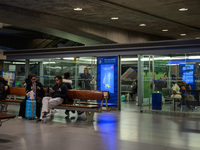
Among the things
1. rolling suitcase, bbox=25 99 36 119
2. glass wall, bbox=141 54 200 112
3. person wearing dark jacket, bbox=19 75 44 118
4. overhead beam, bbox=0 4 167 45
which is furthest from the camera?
overhead beam, bbox=0 4 167 45

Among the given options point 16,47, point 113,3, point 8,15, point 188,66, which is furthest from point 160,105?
point 16,47

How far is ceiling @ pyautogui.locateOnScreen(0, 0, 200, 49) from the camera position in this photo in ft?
37.0

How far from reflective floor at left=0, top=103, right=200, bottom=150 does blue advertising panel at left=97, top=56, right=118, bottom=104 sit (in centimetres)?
371

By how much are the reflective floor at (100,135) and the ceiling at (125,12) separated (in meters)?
4.14

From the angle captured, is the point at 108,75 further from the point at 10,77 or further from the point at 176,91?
the point at 10,77

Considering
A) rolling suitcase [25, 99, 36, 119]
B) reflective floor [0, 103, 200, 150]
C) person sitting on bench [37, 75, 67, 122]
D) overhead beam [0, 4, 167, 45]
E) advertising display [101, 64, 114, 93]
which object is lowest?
reflective floor [0, 103, 200, 150]

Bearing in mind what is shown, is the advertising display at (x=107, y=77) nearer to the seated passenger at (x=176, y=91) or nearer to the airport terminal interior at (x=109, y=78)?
the airport terminal interior at (x=109, y=78)

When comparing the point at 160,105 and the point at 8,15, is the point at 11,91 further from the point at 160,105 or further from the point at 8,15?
the point at 160,105

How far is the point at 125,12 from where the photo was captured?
12.9 meters

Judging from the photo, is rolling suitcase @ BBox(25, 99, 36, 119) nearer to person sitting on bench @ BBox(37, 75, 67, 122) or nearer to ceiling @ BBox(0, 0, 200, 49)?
person sitting on bench @ BBox(37, 75, 67, 122)

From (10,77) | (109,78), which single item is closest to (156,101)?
(109,78)

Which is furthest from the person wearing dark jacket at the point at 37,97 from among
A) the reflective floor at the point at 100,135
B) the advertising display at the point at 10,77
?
the advertising display at the point at 10,77

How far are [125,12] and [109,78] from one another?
10.6ft

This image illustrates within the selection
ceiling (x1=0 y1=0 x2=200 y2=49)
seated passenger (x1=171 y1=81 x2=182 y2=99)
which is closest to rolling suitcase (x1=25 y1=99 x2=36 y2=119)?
ceiling (x1=0 y1=0 x2=200 y2=49)
